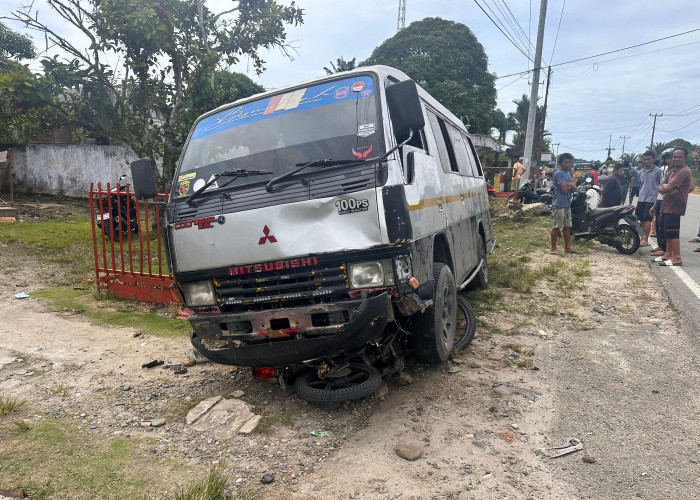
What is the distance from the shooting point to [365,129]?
10.5ft

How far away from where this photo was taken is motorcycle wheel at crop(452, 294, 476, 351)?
4152 millimetres

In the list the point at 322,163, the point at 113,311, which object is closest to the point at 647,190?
→ the point at 322,163

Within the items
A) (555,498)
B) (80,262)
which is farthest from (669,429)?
(80,262)

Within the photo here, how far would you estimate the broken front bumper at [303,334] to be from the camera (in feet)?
9.16

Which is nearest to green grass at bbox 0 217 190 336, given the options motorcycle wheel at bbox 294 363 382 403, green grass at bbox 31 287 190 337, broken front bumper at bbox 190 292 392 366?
green grass at bbox 31 287 190 337

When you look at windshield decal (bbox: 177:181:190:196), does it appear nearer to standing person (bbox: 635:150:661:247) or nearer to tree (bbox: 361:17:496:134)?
standing person (bbox: 635:150:661:247)

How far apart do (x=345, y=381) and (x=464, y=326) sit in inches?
62.0

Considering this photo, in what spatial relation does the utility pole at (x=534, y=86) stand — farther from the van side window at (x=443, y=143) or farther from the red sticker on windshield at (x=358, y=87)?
the red sticker on windshield at (x=358, y=87)

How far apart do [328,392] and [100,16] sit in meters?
8.32

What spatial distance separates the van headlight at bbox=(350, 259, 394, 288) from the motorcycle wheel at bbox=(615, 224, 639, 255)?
7332mm

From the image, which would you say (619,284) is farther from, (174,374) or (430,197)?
(174,374)

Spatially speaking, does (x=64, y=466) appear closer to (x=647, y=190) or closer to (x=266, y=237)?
(x=266, y=237)

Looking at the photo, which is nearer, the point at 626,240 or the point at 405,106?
the point at 405,106

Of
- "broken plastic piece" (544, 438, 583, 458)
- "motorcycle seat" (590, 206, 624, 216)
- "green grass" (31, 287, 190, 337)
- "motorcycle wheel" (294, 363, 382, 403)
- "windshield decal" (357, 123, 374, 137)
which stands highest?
"windshield decal" (357, 123, 374, 137)
